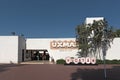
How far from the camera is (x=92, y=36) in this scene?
36688 mm

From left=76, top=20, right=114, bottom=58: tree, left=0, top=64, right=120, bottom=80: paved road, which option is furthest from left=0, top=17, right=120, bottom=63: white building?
left=0, top=64, right=120, bottom=80: paved road

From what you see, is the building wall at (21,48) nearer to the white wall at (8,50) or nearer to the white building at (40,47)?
the white building at (40,47)

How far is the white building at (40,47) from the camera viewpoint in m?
37.7

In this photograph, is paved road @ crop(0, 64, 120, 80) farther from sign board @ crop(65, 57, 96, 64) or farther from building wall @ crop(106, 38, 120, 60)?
building wall @ crop(106, 38, 120, 60)

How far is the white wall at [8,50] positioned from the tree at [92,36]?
10.3 meters

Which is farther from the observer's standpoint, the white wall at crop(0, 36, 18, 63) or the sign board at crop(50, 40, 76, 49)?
the sign board at crop(50, 40, 76, 49)

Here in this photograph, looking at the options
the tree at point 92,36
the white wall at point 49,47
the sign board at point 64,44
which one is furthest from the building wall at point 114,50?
the sign board at point 64,44

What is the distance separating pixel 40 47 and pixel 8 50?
20.9 feet

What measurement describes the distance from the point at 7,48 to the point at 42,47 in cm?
664

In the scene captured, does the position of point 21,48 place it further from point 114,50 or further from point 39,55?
point 114,50

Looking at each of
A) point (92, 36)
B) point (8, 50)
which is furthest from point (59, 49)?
point (8, 50)

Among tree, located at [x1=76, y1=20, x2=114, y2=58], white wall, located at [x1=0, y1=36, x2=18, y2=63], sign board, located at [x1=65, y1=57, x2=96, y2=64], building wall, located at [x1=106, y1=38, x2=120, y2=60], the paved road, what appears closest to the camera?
the paved road

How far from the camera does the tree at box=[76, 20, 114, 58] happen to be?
3531cm

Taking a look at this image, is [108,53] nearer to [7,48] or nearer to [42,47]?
[42,47]
